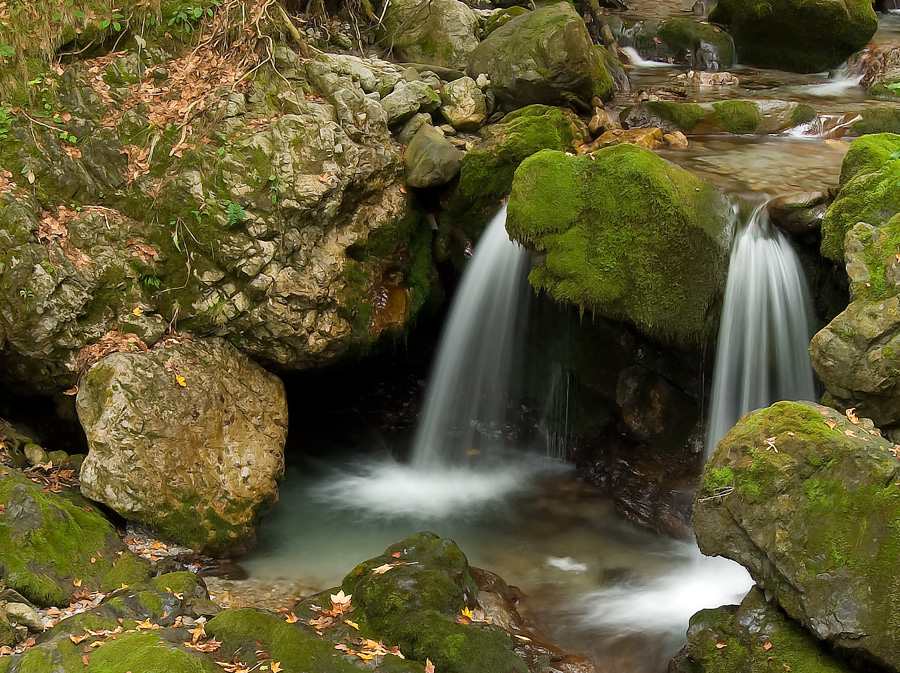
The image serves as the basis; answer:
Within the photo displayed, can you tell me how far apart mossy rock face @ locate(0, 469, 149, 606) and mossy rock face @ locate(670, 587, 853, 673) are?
3955mm

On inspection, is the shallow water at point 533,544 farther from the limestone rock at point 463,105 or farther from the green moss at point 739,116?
the green moss at point 739,116

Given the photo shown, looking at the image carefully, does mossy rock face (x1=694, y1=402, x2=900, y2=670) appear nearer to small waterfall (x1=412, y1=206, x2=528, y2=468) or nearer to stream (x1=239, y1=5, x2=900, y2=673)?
stream (x1=239, y1=5, x2=900, y2=673)

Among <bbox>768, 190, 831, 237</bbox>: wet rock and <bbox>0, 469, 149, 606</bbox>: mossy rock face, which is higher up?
<bbox>768, 190, 831, 237</bbox>: wet rock

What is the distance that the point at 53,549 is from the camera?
Answer: 208 inches

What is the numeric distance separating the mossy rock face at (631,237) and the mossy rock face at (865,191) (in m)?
0.84

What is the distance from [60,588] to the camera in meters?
4.98

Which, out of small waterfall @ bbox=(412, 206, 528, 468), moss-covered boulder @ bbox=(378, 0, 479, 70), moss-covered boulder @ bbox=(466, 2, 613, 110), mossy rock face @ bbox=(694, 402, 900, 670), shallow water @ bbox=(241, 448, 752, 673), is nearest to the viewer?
mossy rock face @ bbox=(694, 402, 900, 670)

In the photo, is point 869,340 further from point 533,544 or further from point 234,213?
point 234,213

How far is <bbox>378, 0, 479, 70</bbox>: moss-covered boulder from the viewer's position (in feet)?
32.5

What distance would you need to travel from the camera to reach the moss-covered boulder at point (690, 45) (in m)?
12.2

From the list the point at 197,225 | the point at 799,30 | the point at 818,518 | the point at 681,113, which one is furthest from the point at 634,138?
the point at 818,518

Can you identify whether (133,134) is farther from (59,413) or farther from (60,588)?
(60,588)

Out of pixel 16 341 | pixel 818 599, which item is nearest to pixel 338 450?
pixel 16 341

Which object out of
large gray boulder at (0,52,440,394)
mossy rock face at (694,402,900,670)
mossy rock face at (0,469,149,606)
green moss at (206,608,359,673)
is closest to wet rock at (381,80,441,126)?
large gray boulder at (0,52,440,394)
